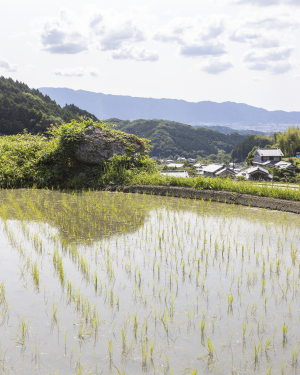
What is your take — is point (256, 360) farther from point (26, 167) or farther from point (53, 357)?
point (26, 167)

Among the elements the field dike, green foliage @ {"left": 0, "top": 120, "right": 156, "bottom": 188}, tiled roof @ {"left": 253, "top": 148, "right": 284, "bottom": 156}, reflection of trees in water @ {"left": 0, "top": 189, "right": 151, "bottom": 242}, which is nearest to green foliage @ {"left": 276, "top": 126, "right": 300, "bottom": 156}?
tiled roof @ {"left": 253, "top": 148, "right": 284, "bottom": 156}

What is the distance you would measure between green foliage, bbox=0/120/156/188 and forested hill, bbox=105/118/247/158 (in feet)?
374

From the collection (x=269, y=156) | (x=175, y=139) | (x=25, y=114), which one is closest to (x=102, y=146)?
(x=25, y=114)

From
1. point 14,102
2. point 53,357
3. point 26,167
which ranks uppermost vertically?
point 14,102

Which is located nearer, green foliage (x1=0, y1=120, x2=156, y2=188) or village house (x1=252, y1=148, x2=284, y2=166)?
green foliage (x1=0, y1=120, x2=156, y2=188)

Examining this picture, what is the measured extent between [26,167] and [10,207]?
138 inches

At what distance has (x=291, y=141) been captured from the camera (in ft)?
211

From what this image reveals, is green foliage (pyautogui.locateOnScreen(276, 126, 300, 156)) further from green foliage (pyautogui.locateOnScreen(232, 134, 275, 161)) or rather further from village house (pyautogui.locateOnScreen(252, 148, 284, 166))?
green foliage (pyautogui.locateOnScreen(232, 134, 275, 161))

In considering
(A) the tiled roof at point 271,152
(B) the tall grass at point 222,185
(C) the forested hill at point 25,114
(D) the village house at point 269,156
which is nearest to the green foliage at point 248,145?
(A) the tiled roof at point 271,152

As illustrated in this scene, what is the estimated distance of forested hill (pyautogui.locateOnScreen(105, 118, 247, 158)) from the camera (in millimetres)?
131000

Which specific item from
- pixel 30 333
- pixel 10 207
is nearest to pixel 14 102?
pixel 10 207

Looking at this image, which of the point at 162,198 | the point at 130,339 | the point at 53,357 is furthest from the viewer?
the point at 162,198

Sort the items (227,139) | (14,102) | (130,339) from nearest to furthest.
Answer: (130,339) → (14,102) → (227,139)

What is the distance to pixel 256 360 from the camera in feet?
6.83
